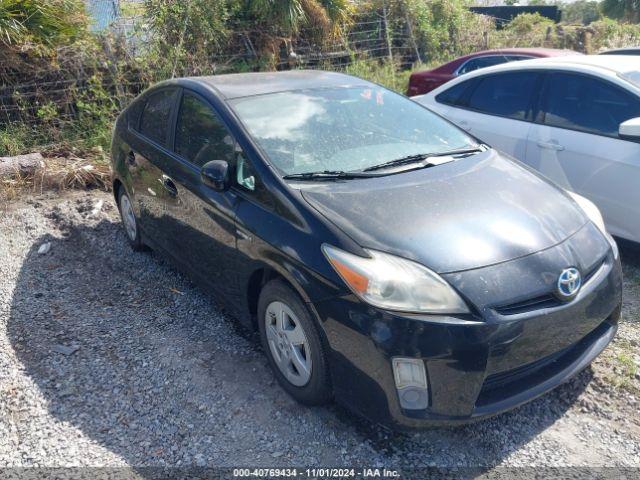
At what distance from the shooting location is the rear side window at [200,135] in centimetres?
350

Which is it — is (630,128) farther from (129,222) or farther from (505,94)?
(129,222)

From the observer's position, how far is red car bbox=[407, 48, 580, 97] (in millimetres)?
8195

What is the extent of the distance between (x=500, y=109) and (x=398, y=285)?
3435 mm

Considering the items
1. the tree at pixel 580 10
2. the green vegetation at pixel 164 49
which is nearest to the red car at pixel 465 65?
the green vegetation at pixel 164 49

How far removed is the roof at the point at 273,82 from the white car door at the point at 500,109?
1391 millimetres

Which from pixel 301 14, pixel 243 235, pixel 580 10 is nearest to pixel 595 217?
pixel 243 235

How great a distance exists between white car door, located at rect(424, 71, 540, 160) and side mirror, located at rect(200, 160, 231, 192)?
2.53m

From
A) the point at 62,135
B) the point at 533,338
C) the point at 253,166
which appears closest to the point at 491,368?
the point at 533,338

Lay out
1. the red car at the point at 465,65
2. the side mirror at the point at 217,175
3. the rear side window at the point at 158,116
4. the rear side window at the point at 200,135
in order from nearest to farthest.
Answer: the side mirror at the point at 217,175 → the rear side window at the point at 200,135 → the rear side window at the point at 158,116 → the red car at the point at 465,65

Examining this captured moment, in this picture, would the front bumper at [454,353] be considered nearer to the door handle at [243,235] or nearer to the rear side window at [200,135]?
the door handle at [243,235]

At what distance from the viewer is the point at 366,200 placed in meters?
2.96

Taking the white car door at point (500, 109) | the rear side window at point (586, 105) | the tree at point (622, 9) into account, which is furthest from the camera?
the tree at point (622, 9)

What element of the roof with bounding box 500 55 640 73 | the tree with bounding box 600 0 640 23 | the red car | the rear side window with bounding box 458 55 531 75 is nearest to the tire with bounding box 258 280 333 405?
the roof with bounding box 500 55 640 73

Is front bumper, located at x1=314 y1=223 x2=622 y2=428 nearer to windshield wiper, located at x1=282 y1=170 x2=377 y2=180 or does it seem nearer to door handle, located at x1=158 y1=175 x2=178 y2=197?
windshield wiper, located at x1=282 y1=170 x2=377 y2=180
